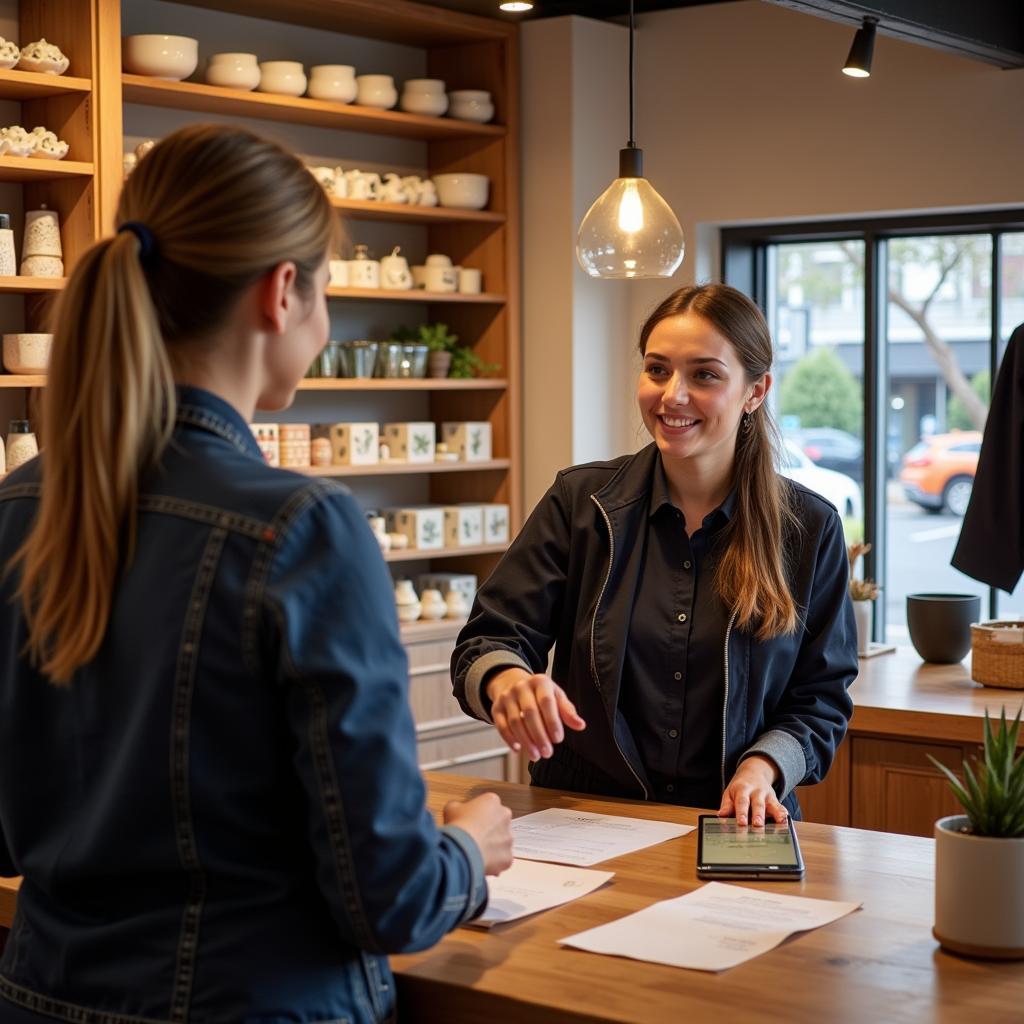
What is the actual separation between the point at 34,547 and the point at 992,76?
13.1 ft

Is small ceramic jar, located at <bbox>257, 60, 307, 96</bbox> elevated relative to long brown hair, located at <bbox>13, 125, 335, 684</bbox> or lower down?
elevated

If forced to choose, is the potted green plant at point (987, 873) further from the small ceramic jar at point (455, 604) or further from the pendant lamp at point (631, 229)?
the small ceramic jar at point (455, 604)

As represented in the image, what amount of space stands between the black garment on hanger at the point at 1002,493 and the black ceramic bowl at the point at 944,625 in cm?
12

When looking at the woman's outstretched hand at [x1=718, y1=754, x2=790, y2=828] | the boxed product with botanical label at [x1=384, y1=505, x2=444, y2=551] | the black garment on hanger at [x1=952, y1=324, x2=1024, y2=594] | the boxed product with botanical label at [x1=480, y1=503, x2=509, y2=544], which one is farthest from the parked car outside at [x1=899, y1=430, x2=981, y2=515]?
the woman's outstretched hand at [x1=718, y1=754, x2=790, y2=828]

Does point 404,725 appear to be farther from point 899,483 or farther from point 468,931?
point 899,483

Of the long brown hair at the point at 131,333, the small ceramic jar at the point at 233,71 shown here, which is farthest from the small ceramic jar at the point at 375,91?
the long brown hair at the point at 131,333

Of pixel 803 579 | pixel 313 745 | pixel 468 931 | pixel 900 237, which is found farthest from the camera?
pixel 900 237

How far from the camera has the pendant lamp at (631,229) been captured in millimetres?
3215

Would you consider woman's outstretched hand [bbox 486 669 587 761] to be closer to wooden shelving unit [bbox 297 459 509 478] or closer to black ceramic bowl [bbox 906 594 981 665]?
black ceramic bowl [bbox 906 594 981 665]

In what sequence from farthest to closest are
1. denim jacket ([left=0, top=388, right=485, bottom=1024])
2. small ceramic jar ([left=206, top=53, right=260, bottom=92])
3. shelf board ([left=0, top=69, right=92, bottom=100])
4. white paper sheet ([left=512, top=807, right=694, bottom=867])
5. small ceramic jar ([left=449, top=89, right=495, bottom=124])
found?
1. small ceramic jar ([left=449, top=89, right=495, bottom=124])
2. small ceramic jar ([left=206, top=53, right=260, bottom=92])
3. shelf board ([left=0, top=69, right=92, bottom=100])
4. white paper sheet ([left=512, top=807, right=694, bottom=867])
5. denim jacket ([left=0, top=388, right=485, bottom=1024])

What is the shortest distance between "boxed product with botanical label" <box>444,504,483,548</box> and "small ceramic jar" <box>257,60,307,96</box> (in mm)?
1418

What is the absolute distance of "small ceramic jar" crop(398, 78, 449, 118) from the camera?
4891mm

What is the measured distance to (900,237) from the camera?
5.02 metres

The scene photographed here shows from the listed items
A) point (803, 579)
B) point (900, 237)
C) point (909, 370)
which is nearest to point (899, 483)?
point (909, 370)
